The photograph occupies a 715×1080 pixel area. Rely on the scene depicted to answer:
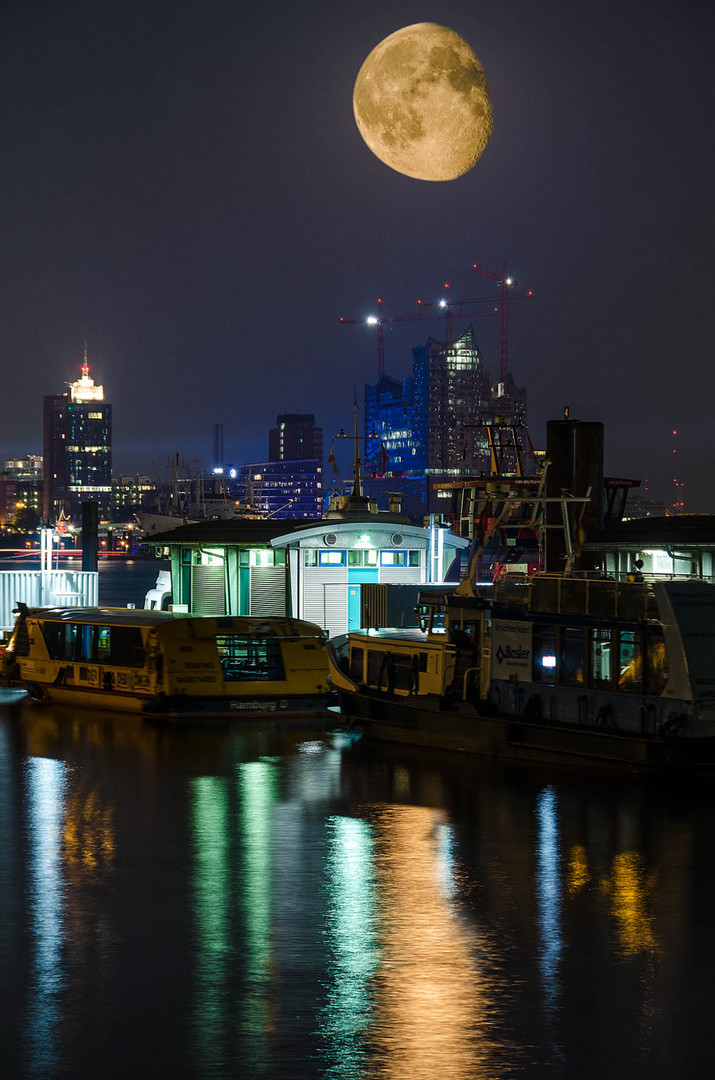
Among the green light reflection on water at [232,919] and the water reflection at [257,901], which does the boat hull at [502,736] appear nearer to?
the water reflection at [257,901]

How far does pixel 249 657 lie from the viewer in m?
30.5

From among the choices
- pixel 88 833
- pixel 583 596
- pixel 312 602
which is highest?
pixel 583 596

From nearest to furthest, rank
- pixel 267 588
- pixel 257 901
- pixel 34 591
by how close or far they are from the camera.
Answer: pixel 257 901 < pixel 267 588 < pixel 34 591

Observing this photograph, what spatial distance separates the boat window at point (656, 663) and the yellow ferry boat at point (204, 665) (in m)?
10.3

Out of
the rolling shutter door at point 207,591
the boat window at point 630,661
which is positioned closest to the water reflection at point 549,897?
the boat window at point 630,661

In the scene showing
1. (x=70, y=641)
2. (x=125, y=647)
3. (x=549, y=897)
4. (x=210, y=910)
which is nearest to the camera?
(x=210, y=910)

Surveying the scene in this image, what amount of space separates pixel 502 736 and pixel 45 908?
1210 cm

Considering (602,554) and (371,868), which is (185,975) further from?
(602,554)

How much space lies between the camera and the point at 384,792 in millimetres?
22234

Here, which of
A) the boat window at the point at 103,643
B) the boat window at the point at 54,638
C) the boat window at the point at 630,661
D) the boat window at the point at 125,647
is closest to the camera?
the boat window at the point at 630,661

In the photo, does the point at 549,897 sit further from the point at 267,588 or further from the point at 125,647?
the point at 267,588

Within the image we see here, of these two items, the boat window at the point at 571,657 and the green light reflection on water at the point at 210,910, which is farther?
the boat window at the point at 571,657

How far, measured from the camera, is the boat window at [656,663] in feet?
74.3

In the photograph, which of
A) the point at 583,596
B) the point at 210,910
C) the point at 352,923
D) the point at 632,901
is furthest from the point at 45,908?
the point at 583,596
